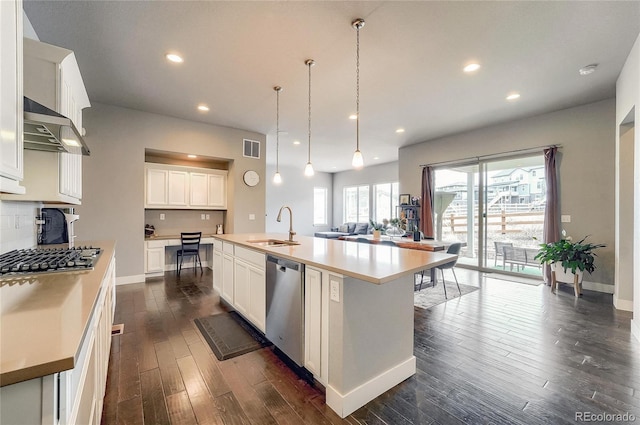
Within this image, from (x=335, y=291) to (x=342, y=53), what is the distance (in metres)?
2.52

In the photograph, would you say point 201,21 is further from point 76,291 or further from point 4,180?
point 76,291

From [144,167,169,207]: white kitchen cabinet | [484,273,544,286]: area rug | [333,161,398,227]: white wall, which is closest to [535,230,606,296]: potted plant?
[484,273,544,286]: area rug

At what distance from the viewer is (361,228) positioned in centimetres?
983

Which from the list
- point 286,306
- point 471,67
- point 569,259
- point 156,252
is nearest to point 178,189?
point 156,252

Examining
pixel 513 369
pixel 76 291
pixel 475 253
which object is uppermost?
pixel 76 291

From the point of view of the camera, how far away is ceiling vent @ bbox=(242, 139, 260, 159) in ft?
18.8

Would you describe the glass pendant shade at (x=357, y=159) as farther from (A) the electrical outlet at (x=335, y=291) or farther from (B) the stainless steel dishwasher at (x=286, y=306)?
(A) the electrical outlet at (x=335, y=291)

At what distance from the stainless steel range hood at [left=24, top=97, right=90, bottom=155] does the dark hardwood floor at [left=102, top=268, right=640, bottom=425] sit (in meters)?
1.69

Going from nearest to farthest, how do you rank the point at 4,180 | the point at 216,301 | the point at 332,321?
1. the point at 4,180
2. the point at 332,321
3. the point at 216,301

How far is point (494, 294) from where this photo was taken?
4.12m

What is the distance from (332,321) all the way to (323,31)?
254cm

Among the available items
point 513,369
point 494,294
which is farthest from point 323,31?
point 494,294

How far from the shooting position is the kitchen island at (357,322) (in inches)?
65.1

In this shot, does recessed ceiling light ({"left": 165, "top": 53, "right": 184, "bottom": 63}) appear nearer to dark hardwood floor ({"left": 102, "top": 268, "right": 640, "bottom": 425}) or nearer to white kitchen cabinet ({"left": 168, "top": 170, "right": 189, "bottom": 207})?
white kitchen cabinet ({"left": 168, "top": 170, "right": 189, "bottom": 207})
